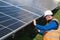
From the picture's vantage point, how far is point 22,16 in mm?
10094

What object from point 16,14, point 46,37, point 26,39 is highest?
point 16,14

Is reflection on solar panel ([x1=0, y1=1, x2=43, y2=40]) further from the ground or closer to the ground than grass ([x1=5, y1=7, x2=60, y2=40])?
further from the ground

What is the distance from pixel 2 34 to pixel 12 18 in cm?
224

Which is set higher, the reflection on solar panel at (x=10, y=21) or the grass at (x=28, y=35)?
the reflection on solar panel at (x=10, y=21)

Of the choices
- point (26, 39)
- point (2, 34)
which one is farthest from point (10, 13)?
point (2, 34)

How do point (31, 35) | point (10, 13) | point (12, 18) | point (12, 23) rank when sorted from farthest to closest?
point (31, 35) → point (10, 13) → point (12, 18) → point (12, 23)

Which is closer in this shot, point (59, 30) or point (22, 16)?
point (59, 30)

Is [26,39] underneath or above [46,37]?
underneath

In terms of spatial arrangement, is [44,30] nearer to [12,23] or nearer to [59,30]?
[59,30]

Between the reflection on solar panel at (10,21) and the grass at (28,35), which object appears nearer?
the reflection on solar panel at (10,21)

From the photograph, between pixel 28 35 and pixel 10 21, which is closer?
pixel 10 21

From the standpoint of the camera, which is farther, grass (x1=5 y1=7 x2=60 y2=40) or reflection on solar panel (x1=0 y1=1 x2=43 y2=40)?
grass (x1=5 y1=7 x2=60 y2=40)

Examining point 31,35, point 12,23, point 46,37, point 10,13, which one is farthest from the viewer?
point 31,35

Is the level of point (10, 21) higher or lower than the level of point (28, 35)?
higher
